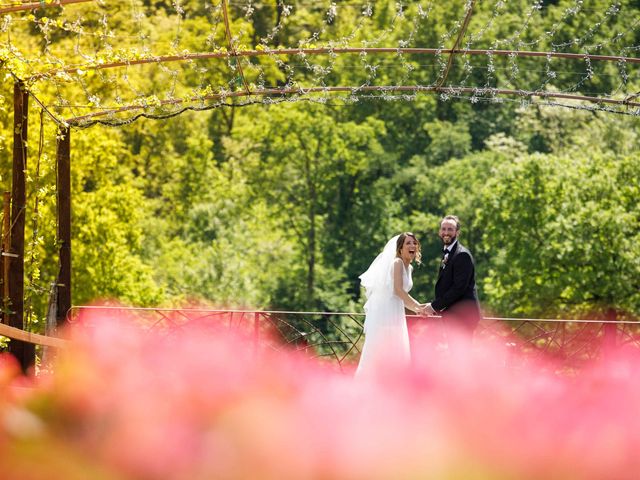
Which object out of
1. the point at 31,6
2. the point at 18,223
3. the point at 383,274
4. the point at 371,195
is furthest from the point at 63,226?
the point at 371,195

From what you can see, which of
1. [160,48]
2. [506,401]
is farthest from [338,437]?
[160,48]

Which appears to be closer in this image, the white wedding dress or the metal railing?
the metal railing

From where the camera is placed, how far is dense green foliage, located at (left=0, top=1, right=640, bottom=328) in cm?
3016

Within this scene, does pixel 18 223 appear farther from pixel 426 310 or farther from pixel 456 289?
pixel 456 289

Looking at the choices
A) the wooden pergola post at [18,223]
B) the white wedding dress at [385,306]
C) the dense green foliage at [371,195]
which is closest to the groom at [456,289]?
the white wedding dress at [385,306]

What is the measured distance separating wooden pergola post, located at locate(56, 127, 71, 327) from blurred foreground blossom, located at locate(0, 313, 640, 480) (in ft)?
27.9

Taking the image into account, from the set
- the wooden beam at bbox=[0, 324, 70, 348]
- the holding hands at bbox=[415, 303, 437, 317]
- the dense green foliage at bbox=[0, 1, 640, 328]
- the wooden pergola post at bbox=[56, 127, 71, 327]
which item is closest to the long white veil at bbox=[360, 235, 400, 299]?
the holding hands at bbox=[415, 303, 437, 317]

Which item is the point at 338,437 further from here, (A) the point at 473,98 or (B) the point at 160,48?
(B) the point at 160,48

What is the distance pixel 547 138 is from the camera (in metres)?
38.5

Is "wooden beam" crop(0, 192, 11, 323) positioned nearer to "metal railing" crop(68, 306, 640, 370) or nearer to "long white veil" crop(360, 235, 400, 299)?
"metal railing" crop(68, 306, 640, 370)

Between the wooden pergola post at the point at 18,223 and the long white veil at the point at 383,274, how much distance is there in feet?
8.76

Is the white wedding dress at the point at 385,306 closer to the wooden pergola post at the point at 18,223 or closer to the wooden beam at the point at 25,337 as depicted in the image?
the wooden pergola post at the point at 18,223

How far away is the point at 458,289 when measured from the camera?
7820 millimetres

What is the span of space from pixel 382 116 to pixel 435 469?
39.5 meters
